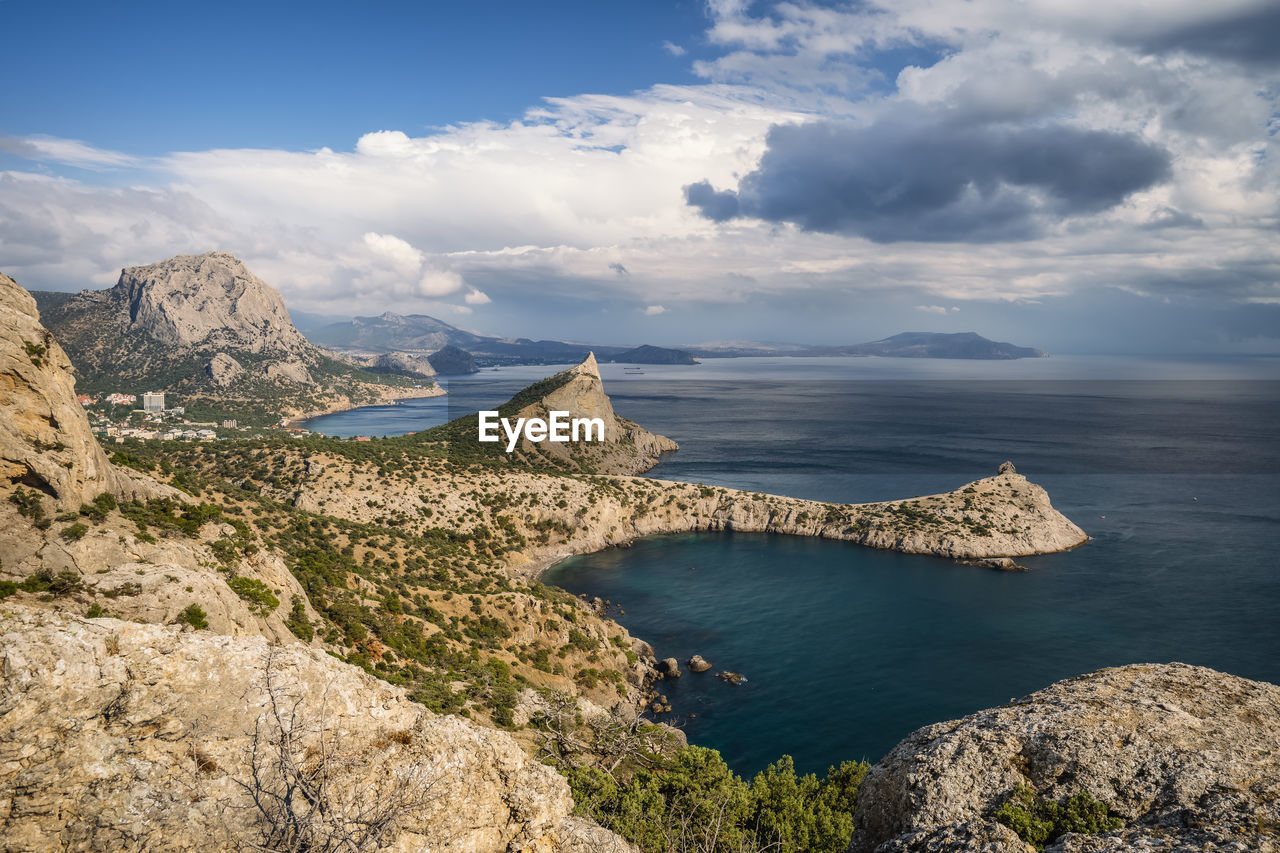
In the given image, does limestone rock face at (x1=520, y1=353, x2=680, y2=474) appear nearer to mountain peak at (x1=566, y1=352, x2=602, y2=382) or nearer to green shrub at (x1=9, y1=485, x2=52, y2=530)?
mountain peak at (x1=566, y1=352, x2=602, y2=382)

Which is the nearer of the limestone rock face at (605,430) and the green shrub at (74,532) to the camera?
the green shrub at (74,532)

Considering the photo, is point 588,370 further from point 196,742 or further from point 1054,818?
point 1054,818

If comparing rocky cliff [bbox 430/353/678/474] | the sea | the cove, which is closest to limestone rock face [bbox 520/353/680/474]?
rocky cliff [bbox 430/353/678/474]

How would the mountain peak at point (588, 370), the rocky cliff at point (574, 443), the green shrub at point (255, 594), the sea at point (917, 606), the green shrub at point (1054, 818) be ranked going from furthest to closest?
the mountain peak at point (588, 370), the rocky cliff at point (574, 443), the sea at point (917, 606), the green shrub at point (255, 594), the green shrub at point (1054, 818)

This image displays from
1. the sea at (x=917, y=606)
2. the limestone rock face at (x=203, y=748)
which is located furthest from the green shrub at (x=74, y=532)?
the sea at (x=917, y=606)

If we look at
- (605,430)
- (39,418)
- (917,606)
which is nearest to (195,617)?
(39,418)

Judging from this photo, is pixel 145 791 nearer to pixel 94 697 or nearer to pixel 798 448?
pixel 94 697

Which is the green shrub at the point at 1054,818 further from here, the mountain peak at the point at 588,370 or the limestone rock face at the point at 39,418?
the mountain peak at the point at 588,370
